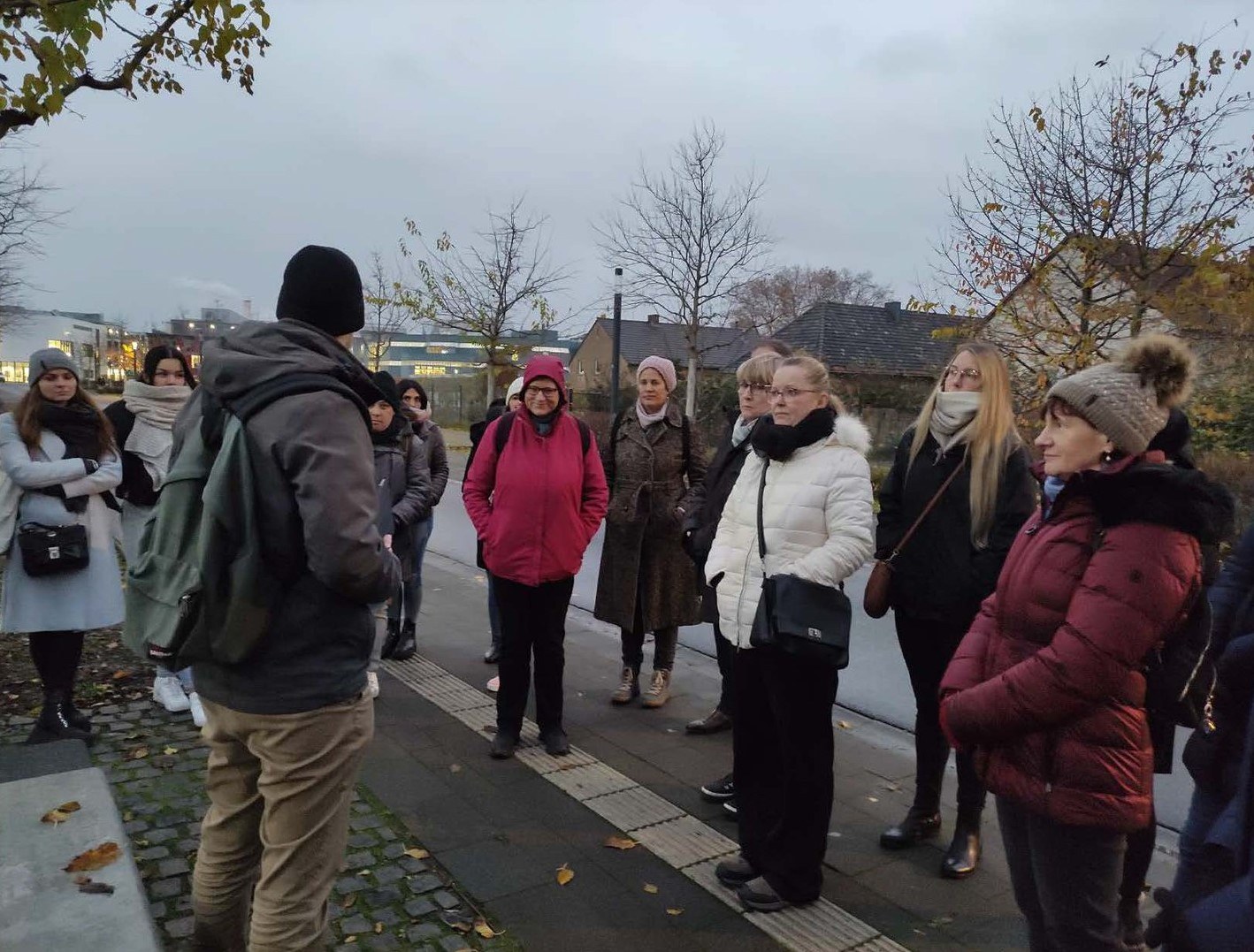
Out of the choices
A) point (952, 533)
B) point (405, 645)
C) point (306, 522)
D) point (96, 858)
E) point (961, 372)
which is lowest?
point (405, 645)

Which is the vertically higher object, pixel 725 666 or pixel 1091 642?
pixel 1091 642

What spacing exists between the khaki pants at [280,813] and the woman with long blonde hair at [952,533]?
217 centimetres

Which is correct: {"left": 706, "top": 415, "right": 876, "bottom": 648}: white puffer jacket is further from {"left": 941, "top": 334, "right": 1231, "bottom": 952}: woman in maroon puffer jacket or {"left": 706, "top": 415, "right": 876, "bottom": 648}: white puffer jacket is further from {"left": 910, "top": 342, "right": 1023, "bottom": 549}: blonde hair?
{"left": 941, "top": 334, "right": 1231, "bottom": 952}: woman in maroon puffer jacket

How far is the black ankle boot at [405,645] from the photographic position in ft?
19.7

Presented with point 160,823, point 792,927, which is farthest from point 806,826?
point 160,823

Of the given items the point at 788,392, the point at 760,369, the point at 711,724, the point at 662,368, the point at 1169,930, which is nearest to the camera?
the point at 1169,930

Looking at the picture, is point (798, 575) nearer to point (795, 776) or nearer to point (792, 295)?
point (795, 776)

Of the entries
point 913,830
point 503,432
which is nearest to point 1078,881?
point 913,830

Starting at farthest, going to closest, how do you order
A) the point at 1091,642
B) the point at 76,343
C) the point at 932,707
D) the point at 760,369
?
the point at 76,343 → the point at 760,369 → the point at 932,707 → the point at 1091,642

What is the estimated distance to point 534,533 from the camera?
4.25 metres

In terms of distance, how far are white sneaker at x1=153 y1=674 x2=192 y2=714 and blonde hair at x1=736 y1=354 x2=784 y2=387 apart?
11.3 feet

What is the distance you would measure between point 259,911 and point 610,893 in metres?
1.37

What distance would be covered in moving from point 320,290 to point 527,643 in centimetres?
245

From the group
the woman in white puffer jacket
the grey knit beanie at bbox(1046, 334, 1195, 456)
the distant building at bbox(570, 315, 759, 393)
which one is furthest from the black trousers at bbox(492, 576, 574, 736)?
the distant building at bbox(570, 315, 759, 393)
